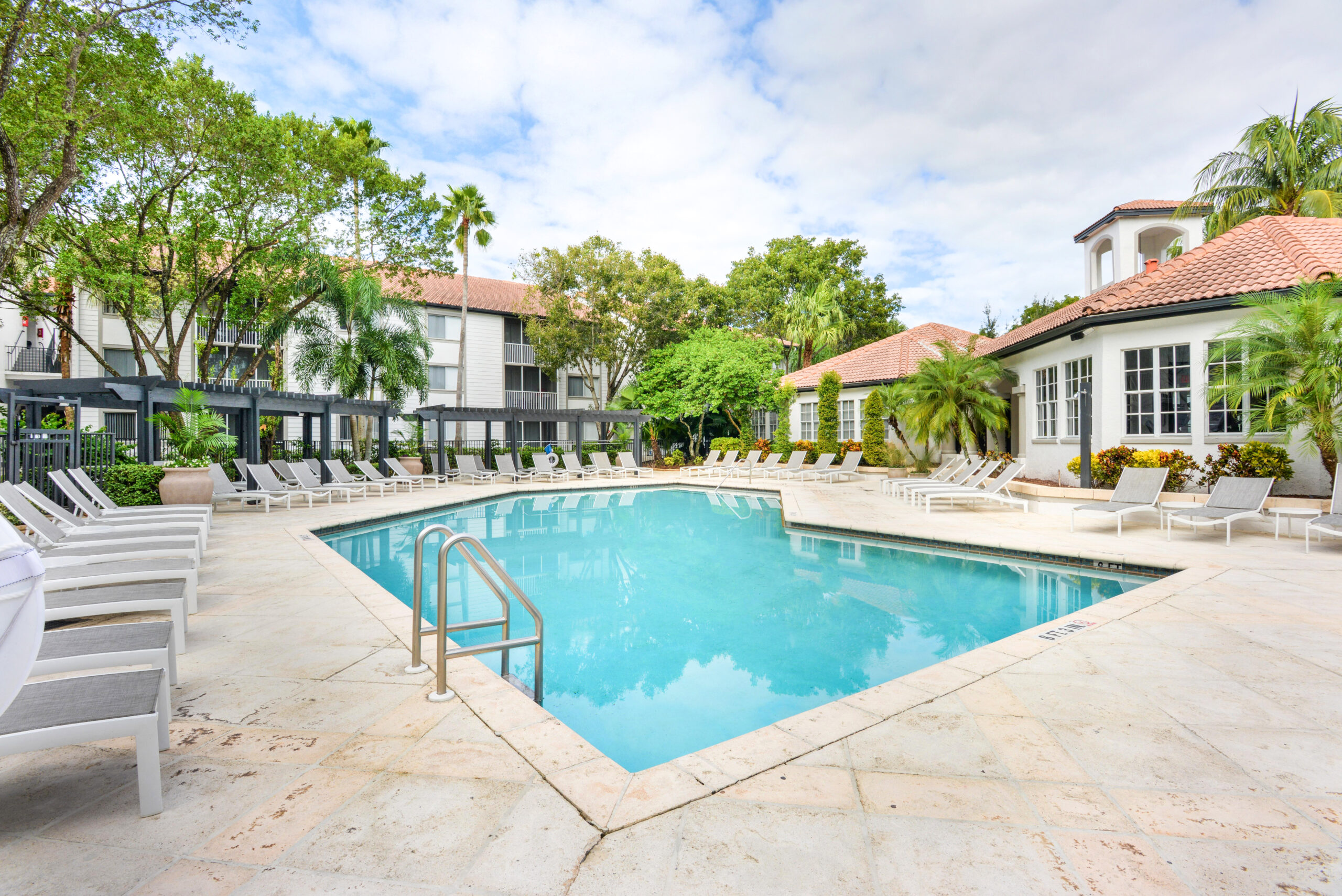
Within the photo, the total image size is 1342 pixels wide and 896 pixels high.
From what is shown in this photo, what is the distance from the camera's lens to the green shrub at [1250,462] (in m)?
9.97

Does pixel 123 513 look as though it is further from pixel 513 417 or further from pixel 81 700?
pixel 513 417

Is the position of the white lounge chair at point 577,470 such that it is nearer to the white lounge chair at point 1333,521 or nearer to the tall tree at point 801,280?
the tall tree at point 801,280

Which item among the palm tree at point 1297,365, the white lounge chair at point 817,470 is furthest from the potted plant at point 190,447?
the palm tree at point 1297,365

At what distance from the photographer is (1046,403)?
14977 millimetres

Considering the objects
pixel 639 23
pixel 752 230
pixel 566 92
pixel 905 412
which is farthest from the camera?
pixel 752 230

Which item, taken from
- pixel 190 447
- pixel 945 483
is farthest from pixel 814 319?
pixel 190 447

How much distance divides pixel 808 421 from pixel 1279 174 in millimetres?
15173

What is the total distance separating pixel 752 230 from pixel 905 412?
1950cm

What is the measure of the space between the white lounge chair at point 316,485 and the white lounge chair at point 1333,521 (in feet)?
52.8

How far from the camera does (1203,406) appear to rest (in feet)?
36.7

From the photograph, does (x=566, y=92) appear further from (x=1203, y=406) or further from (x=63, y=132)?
(x=1203, y=406)

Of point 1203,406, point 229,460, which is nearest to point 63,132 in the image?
point 229,460

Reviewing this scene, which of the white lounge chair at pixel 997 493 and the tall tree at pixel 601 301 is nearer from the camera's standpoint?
the white lounge chair at pixel 997 493

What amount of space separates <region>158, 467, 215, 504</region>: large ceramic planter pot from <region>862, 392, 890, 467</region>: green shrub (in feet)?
59.6
